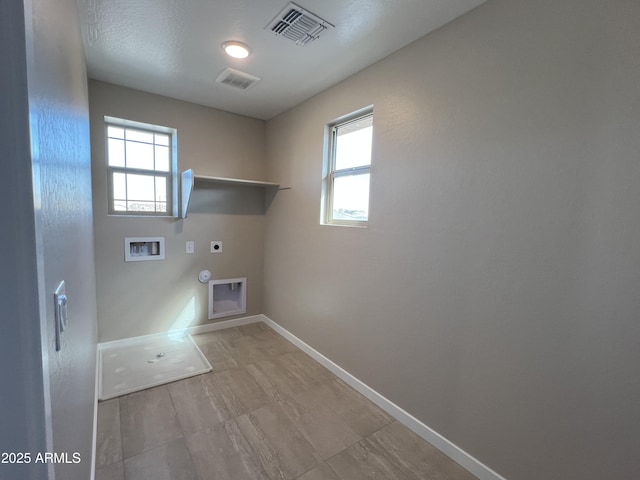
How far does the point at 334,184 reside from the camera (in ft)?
9.00

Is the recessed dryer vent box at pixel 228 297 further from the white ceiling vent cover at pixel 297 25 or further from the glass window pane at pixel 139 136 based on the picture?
the white ceiling vent cover at pixel 297 25

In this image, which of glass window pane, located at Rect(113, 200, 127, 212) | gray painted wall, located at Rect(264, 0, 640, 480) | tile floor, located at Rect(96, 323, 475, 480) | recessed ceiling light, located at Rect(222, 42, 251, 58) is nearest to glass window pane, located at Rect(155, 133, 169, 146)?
glass window pane, located at Rect(113, 200, 127, 212)

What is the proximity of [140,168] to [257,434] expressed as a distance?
108 inches

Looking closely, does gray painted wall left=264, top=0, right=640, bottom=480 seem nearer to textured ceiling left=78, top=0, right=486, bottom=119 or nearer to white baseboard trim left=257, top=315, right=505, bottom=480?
white baseboard trim left=257, top=315, right=505, bottom=480

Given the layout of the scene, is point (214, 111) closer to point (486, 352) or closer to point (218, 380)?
point (218, 380)

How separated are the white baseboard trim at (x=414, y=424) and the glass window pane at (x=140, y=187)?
2.35m

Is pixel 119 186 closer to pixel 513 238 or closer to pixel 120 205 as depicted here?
pixel 120 205

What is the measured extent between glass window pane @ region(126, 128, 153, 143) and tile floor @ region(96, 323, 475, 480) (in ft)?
7.98

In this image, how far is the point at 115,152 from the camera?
283 centimetres

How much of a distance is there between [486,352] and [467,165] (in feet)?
3.51

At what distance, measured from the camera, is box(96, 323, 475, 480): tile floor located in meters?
1.61

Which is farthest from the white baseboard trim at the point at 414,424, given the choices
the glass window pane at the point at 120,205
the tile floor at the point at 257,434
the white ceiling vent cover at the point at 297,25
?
the white ceiling vent cover at the point at 297,25

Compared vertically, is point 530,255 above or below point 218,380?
above

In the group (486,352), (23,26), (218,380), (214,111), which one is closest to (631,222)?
(486,352)
